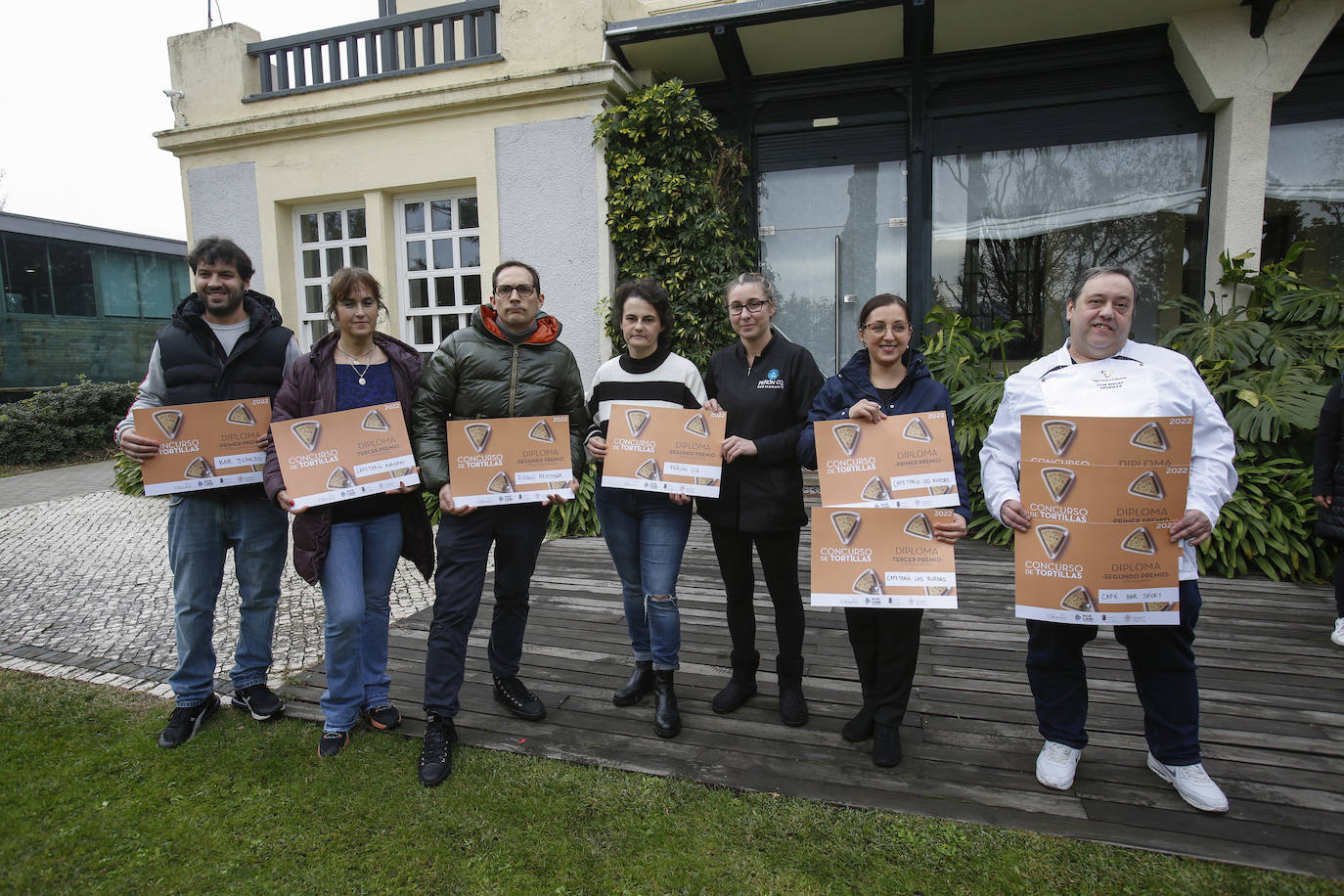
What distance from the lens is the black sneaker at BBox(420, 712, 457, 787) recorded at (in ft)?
8.98

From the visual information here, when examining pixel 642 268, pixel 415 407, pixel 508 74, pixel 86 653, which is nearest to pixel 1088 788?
pixel 415 407

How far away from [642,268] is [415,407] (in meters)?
4.83

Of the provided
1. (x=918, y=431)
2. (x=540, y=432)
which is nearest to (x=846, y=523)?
(x=918, y=431)

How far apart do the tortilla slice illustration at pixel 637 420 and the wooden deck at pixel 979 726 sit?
1.38 metres

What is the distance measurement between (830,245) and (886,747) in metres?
6.29

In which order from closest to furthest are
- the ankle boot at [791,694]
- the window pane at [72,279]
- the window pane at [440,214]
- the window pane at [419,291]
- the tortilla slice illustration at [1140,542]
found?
the tortilla slice illustration at [1140,542]
the ankle boot at [791,694]
the window pane at [440,214]
the window pane at [419,291]
the window pane at [72,279]

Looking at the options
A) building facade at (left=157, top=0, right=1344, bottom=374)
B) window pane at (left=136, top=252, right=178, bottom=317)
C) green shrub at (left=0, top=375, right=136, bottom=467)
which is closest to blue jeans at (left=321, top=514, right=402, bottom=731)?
building facade at (left=157, top=0, right=1344, bottom=374)

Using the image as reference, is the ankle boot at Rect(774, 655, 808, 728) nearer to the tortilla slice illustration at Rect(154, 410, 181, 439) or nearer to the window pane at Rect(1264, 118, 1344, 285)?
the tortilla slice illustration at Rect(154, 410, 181, 439)

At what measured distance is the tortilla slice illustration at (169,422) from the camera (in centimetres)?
294

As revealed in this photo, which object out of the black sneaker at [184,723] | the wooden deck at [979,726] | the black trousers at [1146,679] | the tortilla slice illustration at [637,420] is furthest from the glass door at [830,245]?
the black sneaker at [184,723]

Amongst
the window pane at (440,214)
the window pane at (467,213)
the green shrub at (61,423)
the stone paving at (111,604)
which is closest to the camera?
the stone paving at (111,604)

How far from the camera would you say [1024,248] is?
749 centimetres

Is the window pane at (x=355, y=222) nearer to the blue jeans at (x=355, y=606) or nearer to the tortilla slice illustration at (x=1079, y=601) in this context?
the blue jeans at (x=355, y=606)

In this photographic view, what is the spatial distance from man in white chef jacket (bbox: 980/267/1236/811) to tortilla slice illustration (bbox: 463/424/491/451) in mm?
2045
